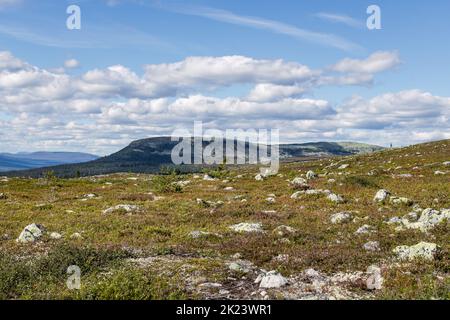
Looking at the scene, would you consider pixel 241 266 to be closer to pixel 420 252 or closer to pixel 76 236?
pixel 420 252

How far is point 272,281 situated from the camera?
1204 cm

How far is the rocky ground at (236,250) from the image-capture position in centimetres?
1152

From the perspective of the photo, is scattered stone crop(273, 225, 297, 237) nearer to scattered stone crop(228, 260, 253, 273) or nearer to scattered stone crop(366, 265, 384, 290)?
scattered stone crop(228, 260, 253, 273)

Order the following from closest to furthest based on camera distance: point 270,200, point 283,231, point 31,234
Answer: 1. point 31,234
2. point 283,231
3. point 270,200

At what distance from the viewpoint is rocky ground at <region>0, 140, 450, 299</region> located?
11.5 metres

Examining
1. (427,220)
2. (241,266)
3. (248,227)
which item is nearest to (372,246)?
(241,266)

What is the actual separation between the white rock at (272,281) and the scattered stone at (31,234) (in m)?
11.4

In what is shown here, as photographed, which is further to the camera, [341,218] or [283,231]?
[341,218]

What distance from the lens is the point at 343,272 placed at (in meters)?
13.4

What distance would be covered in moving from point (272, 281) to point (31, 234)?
12.1 meters

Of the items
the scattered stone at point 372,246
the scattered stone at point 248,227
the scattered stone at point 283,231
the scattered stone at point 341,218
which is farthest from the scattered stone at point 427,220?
the scattered stone at point 248,227
